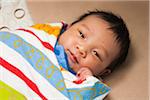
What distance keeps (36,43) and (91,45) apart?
178 mm

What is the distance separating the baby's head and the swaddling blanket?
61 millimetres

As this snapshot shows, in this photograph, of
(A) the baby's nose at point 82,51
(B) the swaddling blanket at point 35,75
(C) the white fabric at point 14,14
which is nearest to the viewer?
(B) the swaddling blanket at point 35,75

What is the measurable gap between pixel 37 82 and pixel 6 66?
0.33 ft

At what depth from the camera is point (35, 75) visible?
3.32ft

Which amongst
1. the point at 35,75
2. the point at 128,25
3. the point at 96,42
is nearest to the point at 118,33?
the point at 96,42

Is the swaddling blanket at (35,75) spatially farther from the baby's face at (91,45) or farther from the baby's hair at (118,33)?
the baby's hair at (118,33)

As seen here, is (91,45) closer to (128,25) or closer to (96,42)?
(96,42)

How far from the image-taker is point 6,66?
992mm

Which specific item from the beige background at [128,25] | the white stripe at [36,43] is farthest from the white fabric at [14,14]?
the white stripe at [36,43]

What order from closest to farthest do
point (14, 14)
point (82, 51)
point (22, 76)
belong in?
point (22, 76)
point (82, 51)
point (14, 14)

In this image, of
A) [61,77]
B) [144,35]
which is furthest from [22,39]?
[144,35]

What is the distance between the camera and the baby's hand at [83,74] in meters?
→ 1.05

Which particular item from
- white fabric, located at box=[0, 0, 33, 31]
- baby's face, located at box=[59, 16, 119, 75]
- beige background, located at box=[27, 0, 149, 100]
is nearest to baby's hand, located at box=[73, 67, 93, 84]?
baby's face, located at box=[59, 16, 119, 75]

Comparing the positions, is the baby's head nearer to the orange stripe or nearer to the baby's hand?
the baby's hand
